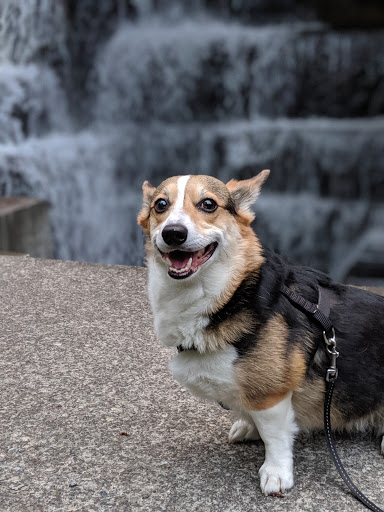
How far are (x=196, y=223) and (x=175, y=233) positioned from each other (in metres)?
0.13

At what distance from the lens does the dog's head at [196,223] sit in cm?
202

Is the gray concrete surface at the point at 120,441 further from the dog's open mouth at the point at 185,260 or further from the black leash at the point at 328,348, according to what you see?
the dog's open mouth at the point at 185,260

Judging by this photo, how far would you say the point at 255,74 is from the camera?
9.23 m

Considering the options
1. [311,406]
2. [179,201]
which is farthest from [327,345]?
[179,201]

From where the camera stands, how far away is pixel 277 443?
7.17ft

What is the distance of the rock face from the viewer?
888 cm

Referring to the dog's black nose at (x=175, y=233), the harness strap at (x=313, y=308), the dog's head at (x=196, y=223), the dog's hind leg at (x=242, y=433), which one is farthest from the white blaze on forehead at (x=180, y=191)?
the dog's hind leg at (x=242, y=433)

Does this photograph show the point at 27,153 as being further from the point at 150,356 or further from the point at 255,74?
the point at 150,356

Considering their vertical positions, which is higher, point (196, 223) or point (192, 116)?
point (196, 223)

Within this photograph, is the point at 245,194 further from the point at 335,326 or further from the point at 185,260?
the point at 335,326

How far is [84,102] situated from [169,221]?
850 centimetres

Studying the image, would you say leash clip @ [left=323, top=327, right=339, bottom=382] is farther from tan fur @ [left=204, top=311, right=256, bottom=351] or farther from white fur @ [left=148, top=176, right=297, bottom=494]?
tan fur @ [left=204, top=311, right=256, bottom=351]

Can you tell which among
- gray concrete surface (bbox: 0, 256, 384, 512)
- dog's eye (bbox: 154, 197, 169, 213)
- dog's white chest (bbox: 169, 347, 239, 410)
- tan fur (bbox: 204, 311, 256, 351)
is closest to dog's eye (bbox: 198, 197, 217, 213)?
dog's eye (bbox: 154, 197, 169, 213)

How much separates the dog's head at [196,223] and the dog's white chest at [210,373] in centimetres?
32
